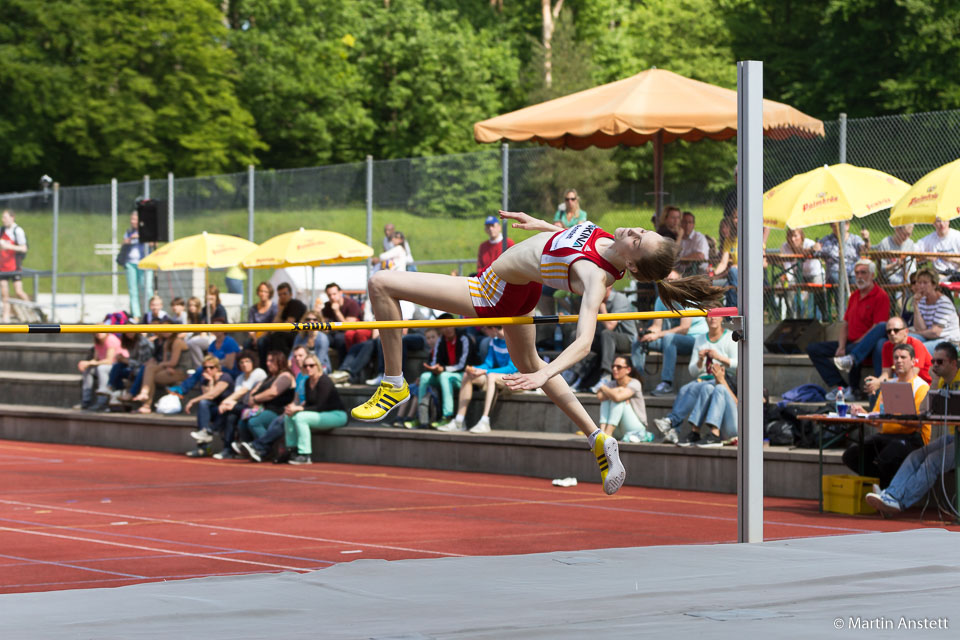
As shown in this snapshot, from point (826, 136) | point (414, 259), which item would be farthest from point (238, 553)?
point (414, 259)

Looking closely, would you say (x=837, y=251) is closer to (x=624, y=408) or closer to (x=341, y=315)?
(x=624, y=408)

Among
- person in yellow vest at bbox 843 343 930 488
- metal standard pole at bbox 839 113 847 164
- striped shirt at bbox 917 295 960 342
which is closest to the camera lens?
person in yellow vest at bbox 843 343 930 488

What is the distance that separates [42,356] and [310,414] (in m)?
8.24

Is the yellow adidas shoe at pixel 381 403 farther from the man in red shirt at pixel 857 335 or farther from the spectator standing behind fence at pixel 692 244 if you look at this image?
the spectator standing behind fence at pixel 692 244

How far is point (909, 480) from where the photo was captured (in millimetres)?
10422

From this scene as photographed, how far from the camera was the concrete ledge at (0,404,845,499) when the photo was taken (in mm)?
11938

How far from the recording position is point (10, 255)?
23469 millimetres

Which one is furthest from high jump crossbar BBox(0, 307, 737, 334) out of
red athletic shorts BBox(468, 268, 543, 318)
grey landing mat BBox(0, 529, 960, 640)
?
grey landing mat BBox(0, 529, 960, 640)

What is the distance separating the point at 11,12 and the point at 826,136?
115ft

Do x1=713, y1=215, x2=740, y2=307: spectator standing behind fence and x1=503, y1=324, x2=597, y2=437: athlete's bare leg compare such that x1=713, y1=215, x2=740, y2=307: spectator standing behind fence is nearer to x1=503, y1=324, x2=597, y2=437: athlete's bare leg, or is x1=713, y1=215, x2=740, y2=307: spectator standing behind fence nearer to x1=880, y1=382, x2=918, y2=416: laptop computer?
x1=880, y1=382, x2=918, y2=416: laptop computer

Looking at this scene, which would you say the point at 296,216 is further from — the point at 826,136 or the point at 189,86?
the point at 189,86

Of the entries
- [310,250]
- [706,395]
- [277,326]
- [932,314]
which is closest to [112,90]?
[310,250]

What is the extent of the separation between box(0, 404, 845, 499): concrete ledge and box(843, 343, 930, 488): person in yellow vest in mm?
430

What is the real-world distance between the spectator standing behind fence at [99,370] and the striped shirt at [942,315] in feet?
35.8
